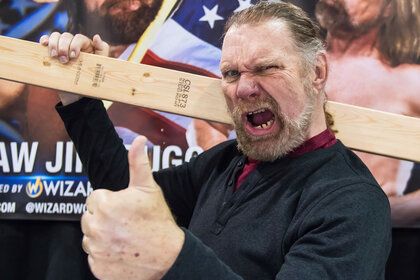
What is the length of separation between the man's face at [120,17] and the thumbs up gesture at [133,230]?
1.08 metres

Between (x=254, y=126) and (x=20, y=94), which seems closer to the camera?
(x=254, y=126)

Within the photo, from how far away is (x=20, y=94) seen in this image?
1575 millimetres

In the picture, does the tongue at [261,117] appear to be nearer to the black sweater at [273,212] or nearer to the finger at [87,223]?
the black sweater at [273,212]

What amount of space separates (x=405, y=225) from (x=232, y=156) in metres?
0.68

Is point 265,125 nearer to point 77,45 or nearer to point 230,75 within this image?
point 230,75

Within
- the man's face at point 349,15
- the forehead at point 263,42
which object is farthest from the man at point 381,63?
the forehead at point 263,42

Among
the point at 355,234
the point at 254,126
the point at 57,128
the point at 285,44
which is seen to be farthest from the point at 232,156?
the point at 57,128

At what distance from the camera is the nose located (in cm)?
91

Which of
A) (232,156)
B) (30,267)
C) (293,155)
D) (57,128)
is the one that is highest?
(293,155)

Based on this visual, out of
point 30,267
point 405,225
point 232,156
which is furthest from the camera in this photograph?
point 30,267

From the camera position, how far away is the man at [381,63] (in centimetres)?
140

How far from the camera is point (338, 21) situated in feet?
4.72

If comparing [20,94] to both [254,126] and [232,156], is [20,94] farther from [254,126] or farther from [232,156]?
[254,126]

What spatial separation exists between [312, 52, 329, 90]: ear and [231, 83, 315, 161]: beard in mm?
42
